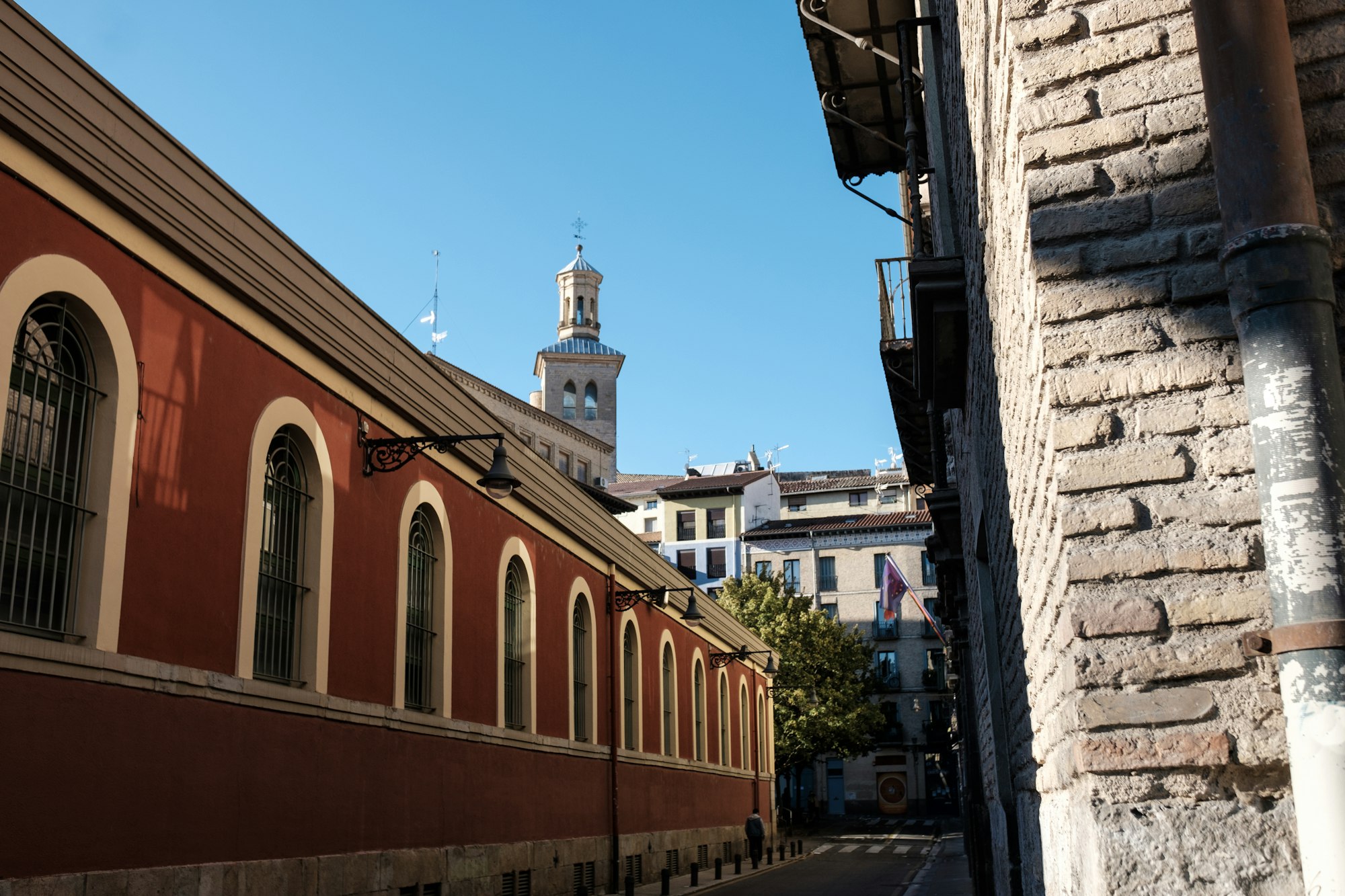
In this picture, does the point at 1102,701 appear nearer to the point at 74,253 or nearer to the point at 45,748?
the point at 45,748

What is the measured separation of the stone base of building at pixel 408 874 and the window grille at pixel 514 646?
1.77 m

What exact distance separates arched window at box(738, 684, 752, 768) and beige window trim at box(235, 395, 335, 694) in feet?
85.3

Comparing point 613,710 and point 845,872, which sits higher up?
point 613,710

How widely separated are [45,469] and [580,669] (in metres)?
13.7

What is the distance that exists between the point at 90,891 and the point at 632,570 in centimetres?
1662

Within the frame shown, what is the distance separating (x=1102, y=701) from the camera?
312 cm

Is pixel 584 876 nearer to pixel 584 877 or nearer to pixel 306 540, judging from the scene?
pixel 584 877

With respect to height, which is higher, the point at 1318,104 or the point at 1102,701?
the point at 1318,104

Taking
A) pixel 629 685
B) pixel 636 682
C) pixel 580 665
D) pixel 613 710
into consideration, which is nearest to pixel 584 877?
pixel 613 710

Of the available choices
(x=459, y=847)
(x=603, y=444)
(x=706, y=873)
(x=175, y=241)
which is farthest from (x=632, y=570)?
(x=603, y=444)

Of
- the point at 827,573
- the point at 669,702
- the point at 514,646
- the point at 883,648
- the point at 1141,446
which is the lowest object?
the point at 1141,446

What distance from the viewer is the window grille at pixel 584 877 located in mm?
19031

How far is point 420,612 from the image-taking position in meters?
14.2

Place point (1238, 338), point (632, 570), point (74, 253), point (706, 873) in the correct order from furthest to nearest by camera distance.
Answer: point (706, 873), point (632, 570), point (74, 253), point (1238, 338)
